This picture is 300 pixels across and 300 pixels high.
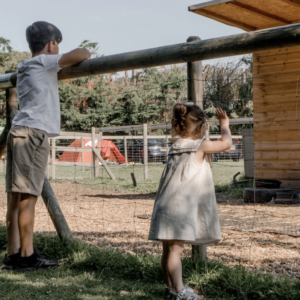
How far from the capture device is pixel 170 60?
321 centimetres

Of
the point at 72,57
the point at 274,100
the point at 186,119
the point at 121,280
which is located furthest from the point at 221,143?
the point at 274,100

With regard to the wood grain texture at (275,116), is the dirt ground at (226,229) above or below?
below

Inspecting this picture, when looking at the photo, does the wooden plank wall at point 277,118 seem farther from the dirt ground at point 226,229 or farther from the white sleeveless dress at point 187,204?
the white sleeveless dress at point 187,204

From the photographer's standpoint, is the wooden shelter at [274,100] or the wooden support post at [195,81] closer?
the wooden support post at [195,81]

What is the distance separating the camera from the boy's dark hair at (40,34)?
3.28m

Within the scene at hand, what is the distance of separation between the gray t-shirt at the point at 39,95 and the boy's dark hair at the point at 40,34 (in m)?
0.10

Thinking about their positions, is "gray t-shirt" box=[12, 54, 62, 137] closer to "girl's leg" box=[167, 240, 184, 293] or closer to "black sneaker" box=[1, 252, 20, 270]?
"black sneaker" box=[1, 252, 20, 270]

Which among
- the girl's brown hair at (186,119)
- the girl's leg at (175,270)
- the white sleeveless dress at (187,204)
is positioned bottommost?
the girl's leg at (175,270)

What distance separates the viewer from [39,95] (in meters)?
3.29

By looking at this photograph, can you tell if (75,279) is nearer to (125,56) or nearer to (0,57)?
(125,56)

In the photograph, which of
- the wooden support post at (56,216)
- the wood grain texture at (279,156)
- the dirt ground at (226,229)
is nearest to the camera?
the wooden support post at (56,216)

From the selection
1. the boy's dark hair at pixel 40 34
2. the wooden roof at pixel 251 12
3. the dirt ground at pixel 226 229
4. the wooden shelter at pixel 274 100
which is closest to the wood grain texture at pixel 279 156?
the wooden shelter at pixel 274 100

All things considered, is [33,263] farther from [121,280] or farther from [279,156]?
[279,156]

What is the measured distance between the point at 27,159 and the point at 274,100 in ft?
20.4
